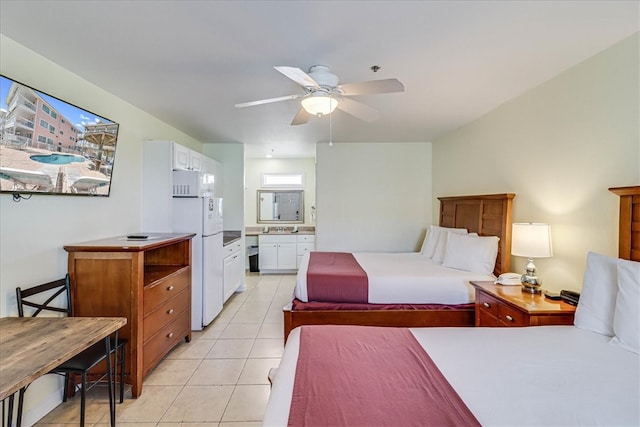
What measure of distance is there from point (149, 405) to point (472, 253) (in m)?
3.17

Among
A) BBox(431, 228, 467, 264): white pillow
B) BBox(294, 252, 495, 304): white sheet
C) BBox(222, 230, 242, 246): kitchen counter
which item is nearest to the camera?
BBox(294, 252, 495, 304): white sheet

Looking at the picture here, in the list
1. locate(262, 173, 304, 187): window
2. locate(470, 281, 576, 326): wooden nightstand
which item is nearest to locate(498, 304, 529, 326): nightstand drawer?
locate(470, 281, 576, 326): wooden nightstand

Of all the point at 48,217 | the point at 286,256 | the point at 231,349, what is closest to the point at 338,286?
the point at 231,349

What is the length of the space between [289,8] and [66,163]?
75.3 inches

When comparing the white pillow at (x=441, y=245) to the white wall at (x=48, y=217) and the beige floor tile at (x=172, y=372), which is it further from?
the white wall at (x=48, y=217)

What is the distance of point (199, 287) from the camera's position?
3367mm

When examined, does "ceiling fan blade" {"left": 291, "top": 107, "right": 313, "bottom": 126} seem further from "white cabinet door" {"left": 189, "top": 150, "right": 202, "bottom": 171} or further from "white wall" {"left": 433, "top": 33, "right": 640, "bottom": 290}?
"white wall" {"left": 433, "top": 33, "right": 640, "bottom": 290}

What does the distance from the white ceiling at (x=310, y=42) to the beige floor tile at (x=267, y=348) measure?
2.48 m

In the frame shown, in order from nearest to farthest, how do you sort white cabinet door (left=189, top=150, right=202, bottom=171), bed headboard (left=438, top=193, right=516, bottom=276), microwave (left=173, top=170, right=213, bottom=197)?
1. bed headboard (left=438, top=193, right=516, bottom=276)
2. microwave (left=173, top=170, right=213, bottom=197)
3. white cabinet door (left=189, top=150, right=202, bottom=171)

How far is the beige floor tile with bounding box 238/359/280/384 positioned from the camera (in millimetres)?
2426

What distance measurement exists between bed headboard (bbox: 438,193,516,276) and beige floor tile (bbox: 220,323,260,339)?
2.71 m

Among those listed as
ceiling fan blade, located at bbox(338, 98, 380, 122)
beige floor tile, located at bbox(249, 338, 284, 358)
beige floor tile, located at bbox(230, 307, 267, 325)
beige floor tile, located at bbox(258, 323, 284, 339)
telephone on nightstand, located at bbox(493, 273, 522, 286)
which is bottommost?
beige floor tile, located at bbox(249, 338, 284, 358)

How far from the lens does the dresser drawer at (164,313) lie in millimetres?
2334

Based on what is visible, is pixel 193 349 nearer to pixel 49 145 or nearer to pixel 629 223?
pixel 49 145
